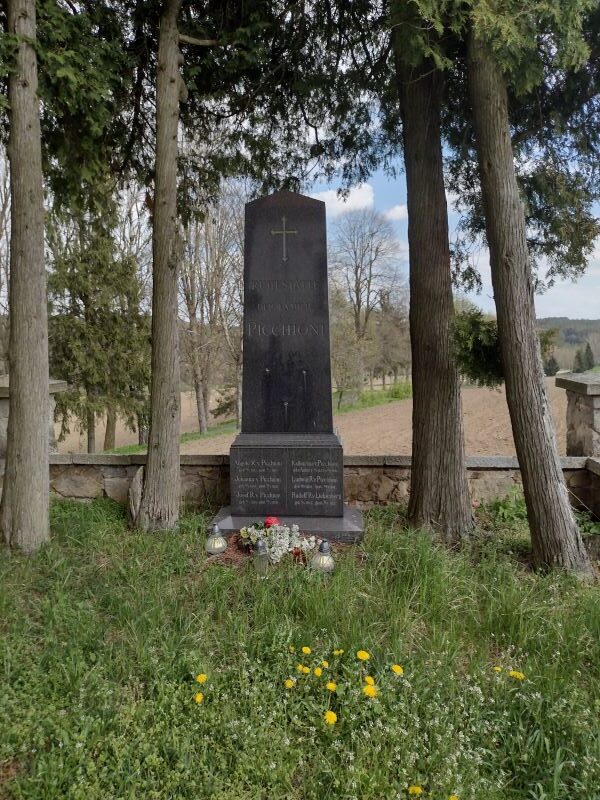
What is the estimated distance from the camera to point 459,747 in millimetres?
1991

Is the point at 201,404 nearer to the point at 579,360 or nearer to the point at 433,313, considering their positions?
the point at 433,313

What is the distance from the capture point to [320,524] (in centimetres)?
403

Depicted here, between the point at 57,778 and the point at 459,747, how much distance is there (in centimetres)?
156

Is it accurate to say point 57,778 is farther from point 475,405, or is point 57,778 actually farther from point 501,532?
point 475,405

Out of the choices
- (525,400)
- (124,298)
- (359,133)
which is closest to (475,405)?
(124,298)

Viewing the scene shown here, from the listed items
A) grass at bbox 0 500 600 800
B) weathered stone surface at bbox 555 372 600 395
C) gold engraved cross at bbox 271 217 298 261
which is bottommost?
grass at bbox 0 500 600 800

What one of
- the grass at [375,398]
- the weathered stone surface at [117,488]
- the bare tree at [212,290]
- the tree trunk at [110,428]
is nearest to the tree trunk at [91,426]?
the tree trunk at [110,428]

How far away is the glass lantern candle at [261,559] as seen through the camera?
3285 millimetres

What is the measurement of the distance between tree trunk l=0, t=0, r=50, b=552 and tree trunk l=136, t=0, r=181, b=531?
0.86 metres

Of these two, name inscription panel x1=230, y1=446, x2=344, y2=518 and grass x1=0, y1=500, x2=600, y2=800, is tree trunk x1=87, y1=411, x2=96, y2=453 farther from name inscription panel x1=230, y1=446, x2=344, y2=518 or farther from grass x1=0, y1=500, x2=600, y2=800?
grass x1=0, y1=500, x2=600, y2=800

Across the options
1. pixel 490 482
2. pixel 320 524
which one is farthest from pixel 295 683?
pixel 490 482

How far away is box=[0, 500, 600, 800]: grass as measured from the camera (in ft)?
6.11

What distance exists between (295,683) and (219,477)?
9.32 ft

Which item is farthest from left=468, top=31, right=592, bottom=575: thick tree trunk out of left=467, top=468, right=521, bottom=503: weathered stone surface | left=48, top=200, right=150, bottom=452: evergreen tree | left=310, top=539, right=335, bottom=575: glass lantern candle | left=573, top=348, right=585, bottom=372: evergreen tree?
left=573, top=348, right=585, bottom=372: evergreen tree
